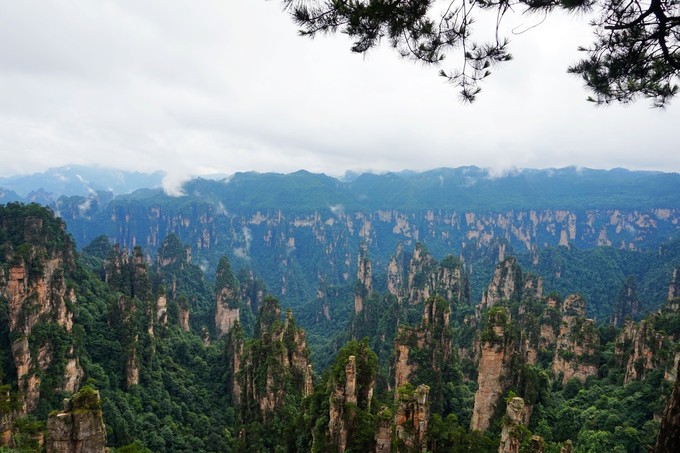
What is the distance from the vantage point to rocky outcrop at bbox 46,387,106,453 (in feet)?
50.2

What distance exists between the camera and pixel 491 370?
27297 mm

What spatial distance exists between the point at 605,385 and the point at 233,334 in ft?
119

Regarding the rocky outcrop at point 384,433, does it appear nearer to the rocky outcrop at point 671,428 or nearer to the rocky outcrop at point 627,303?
the rocky outcrop at point 671,428

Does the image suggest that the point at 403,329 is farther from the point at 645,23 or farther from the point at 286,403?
the point at 645,23

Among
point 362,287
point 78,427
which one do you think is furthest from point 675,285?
point 78,427

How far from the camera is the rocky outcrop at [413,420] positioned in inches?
779

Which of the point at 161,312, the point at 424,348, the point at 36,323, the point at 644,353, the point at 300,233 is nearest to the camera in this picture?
the point at 644,353

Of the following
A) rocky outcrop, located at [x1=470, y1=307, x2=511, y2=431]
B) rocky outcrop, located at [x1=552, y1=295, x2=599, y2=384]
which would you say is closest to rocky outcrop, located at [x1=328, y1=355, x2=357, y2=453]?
rocky outcrop, located at [x1=470, y1=307, x2=511, y2=431]

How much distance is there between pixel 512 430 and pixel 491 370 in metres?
9.60

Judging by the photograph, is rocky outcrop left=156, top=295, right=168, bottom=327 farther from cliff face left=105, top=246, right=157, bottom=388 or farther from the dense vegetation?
the dense vegetation

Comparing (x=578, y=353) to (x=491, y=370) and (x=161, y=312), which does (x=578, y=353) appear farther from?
(x=161, y=312)

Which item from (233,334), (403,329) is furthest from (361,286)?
(403,329)

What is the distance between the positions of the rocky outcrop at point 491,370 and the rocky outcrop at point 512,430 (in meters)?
A: 7.75

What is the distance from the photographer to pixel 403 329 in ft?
119
